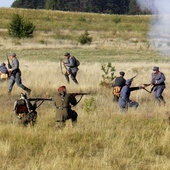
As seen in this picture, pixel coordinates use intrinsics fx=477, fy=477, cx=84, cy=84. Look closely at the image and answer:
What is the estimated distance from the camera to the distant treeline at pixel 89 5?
100 metres

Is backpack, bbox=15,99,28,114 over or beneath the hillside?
beneath

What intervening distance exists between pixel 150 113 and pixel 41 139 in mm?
4558

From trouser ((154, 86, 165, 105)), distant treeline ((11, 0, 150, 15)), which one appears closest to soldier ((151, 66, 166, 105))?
trouser ((154, 86, 165, 105))

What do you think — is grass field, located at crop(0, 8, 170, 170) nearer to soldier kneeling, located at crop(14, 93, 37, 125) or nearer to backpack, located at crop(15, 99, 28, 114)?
soldier kneeling, located at crop(14, 93, 37, 125)

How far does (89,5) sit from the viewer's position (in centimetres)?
10744

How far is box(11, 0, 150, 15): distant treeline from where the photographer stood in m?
100

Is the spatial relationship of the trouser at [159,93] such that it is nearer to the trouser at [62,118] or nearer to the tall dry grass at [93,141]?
the tall dry grass at [93,141]

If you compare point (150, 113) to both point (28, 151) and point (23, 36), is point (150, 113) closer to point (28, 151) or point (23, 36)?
point (28, 151)

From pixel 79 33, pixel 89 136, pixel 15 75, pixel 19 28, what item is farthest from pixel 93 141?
pixel 79 33

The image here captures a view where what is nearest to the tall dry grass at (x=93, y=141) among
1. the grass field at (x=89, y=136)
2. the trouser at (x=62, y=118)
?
the grass field at (x=89, y=136)

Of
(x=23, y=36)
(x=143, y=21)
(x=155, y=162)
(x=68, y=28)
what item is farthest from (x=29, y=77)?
(x=143, y=21)

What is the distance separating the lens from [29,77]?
69.2 ft

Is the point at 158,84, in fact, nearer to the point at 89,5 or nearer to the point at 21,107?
the point at 21,107

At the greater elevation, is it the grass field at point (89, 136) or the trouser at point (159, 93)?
the trouser at point (159, 93)
